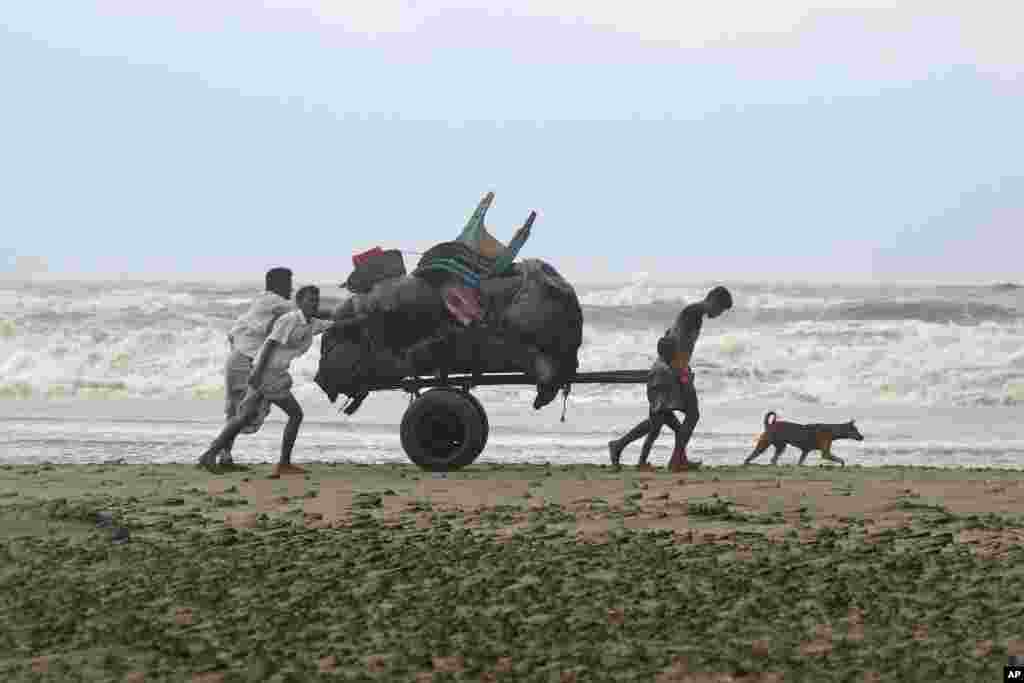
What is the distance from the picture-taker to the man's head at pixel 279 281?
43.1ft

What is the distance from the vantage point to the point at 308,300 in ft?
41.0

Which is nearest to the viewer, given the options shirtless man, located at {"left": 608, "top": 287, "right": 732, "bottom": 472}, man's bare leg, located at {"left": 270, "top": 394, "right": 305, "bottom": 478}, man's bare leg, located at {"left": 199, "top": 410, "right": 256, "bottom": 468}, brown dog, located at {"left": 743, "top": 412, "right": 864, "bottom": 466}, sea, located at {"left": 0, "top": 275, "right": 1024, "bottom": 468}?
man's bare leg, located at {"left": 270, "top": 394, "right": 305, "bottom": 478}

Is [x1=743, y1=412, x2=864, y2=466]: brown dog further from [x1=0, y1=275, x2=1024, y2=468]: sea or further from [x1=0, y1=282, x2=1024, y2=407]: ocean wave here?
[x1=0, y1=282, x2=1024, y2=407]: ocean wave

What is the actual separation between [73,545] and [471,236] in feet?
15.7

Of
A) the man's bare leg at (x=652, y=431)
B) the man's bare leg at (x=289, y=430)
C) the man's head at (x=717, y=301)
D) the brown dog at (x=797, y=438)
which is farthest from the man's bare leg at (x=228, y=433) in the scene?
the brown dog at (x=797, y=438)

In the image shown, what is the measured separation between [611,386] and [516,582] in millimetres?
21403

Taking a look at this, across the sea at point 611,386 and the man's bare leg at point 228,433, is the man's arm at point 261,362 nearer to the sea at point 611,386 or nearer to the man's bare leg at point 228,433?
the man's bare leg at point 228,433

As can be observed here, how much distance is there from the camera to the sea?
18969 mm

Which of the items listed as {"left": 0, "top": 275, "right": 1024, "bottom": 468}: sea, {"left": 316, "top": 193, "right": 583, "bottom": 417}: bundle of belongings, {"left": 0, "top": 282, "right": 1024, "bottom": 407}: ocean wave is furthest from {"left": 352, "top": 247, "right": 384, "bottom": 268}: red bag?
{"left": 0, "top": 282, "right": 1024, "bottom": 407}: ocean wave

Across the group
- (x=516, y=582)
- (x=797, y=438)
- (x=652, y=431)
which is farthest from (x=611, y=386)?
(x=516, y=582)

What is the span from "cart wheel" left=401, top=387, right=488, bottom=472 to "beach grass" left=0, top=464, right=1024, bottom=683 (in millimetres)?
1099

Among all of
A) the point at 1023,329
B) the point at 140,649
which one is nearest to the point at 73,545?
the point at 140,649

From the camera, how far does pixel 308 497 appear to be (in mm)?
11039

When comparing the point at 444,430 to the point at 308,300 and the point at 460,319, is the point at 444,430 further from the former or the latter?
the point at 308,300
